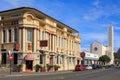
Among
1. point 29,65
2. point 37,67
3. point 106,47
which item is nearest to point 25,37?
point 29,65

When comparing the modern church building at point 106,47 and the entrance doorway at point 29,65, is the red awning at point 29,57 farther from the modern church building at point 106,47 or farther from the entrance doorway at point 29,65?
the modern church building at point 106,47

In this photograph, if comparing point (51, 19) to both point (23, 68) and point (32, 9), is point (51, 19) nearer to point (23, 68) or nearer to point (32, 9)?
point (32, 9)

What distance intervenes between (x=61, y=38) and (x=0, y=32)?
64.4 feet

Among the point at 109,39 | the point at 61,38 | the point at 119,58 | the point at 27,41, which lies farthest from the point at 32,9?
the point at 119,58

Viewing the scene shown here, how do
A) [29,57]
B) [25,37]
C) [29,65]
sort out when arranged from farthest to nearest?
[29,65] → [25,37] → [29,57]

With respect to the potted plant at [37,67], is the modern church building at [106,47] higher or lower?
higher

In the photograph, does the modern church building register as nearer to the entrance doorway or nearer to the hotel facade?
the hotel facade

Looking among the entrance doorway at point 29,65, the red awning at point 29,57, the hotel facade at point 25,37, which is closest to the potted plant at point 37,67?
the hotel facade at point 25,37

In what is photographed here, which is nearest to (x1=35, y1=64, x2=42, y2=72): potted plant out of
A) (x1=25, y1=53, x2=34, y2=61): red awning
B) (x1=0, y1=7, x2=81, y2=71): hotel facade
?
(x1=0, y1=7, x2=81, y2=71): hotel facade

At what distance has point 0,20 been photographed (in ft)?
207

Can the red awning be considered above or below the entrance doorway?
above

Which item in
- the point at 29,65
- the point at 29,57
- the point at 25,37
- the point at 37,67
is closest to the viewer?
the point at 29,57

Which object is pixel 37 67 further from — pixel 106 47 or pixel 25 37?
pixel 106 47

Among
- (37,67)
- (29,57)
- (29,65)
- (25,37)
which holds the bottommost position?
(37,67)
